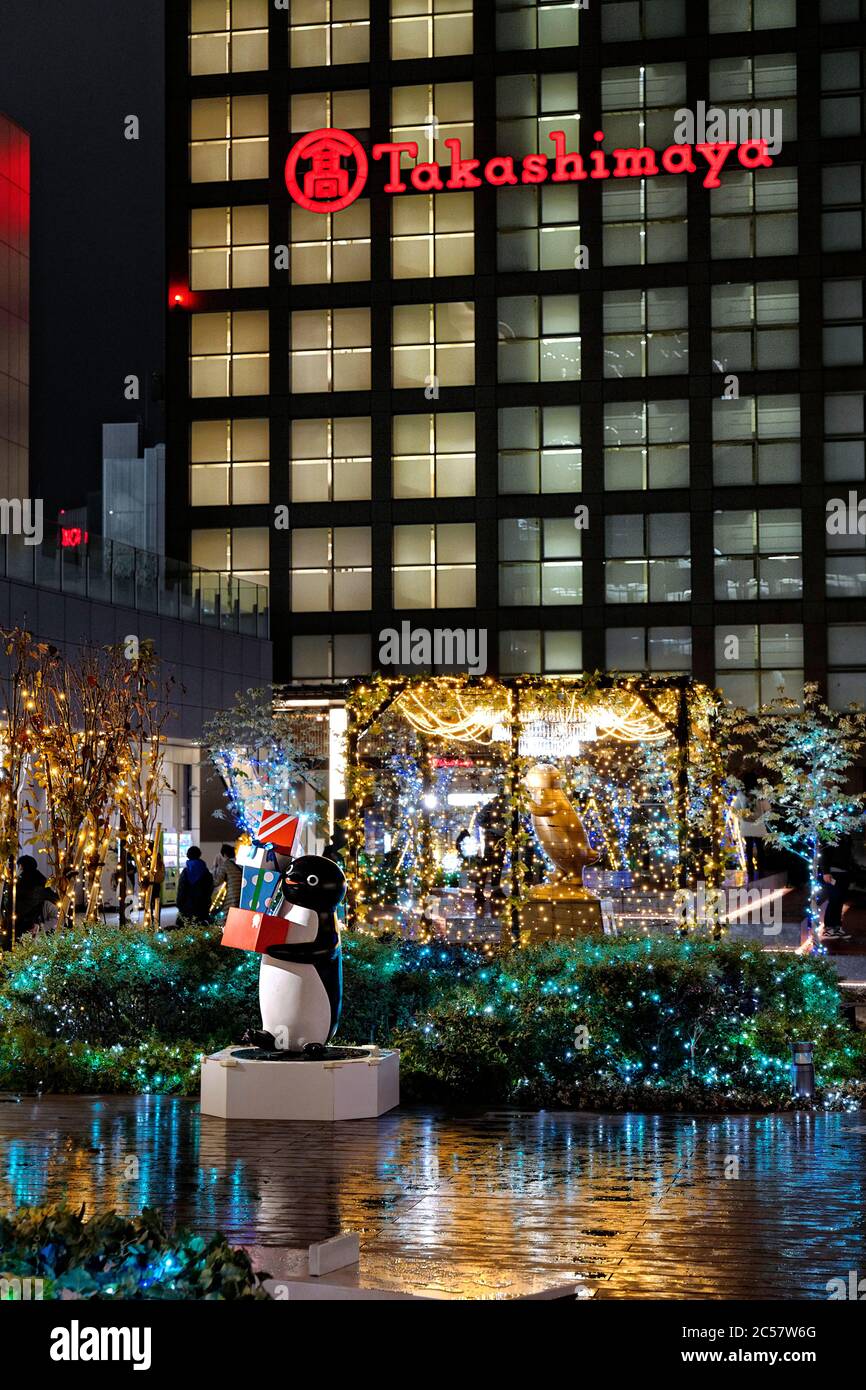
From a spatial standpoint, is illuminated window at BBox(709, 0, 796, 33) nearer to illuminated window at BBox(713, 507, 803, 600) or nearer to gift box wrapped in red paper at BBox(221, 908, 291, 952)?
illuminated window at BBox(713, 507, 803, 600)

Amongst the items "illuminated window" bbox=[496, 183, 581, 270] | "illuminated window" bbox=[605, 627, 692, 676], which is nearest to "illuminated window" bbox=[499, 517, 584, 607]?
"illuminated window" bbox=[605, 627, 692, 676]

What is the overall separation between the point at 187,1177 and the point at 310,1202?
3.11 feet

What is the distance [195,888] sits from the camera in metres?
26.5

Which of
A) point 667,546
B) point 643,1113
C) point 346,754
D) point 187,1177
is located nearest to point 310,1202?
point 187,1177

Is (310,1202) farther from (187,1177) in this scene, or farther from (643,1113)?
(643,1113)

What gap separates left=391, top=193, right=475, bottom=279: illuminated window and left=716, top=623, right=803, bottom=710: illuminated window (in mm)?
14363

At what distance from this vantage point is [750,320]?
54.5m

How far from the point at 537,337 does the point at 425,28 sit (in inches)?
427

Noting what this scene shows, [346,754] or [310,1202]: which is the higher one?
[346,754]

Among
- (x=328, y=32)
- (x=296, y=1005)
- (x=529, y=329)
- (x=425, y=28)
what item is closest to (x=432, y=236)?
(x=529, y=329)

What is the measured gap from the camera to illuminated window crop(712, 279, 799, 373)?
5438 centimetres

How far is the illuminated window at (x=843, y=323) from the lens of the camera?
54219mm

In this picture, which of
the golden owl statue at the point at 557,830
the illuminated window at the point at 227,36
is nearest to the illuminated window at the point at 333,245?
the illuminated window at the point at 227,36

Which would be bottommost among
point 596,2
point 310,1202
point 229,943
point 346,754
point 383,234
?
point 310,1202
